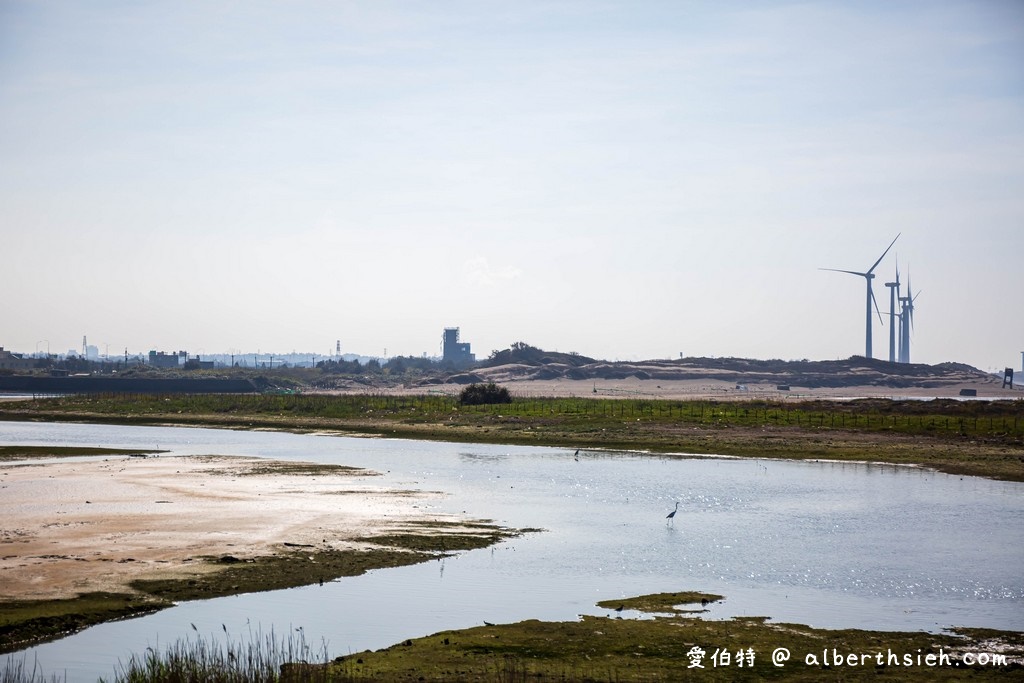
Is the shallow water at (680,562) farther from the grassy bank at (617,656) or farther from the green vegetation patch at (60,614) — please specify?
the grassy bank at (617,656)

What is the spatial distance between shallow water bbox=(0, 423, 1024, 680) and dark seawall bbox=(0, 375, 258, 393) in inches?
5091

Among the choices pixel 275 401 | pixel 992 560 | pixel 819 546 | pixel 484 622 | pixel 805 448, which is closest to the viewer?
pixel 484 622

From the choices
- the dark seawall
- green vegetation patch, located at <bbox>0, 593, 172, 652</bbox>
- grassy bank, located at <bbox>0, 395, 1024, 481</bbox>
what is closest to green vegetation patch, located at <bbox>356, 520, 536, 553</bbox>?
green vegetation patch, located at <bbox>0, 593, 172, 652</bbox>

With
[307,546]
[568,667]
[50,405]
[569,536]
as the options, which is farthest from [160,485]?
[50,405]

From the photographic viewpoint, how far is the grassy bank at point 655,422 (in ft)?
202

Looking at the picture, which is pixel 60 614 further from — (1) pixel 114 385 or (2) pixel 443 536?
(1) pixel 114 385

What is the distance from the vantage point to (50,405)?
11412 cm

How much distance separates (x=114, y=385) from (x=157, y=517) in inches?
5735

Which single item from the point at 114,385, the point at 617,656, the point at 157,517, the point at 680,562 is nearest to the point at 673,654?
the point at 617,656

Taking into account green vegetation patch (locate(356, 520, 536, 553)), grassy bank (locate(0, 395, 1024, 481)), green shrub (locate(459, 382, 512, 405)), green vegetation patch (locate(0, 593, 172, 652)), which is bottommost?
green vegetation patch (locate(0, 593, 172, 652))

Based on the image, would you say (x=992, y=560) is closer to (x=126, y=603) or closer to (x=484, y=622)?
(x=484, y=622)

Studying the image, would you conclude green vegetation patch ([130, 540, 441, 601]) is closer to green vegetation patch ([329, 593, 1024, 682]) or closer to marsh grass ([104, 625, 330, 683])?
marsh grass ([104, 625, 330, 683])

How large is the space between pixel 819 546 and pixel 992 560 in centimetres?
466

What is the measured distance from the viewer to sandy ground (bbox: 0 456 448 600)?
24.7 m
